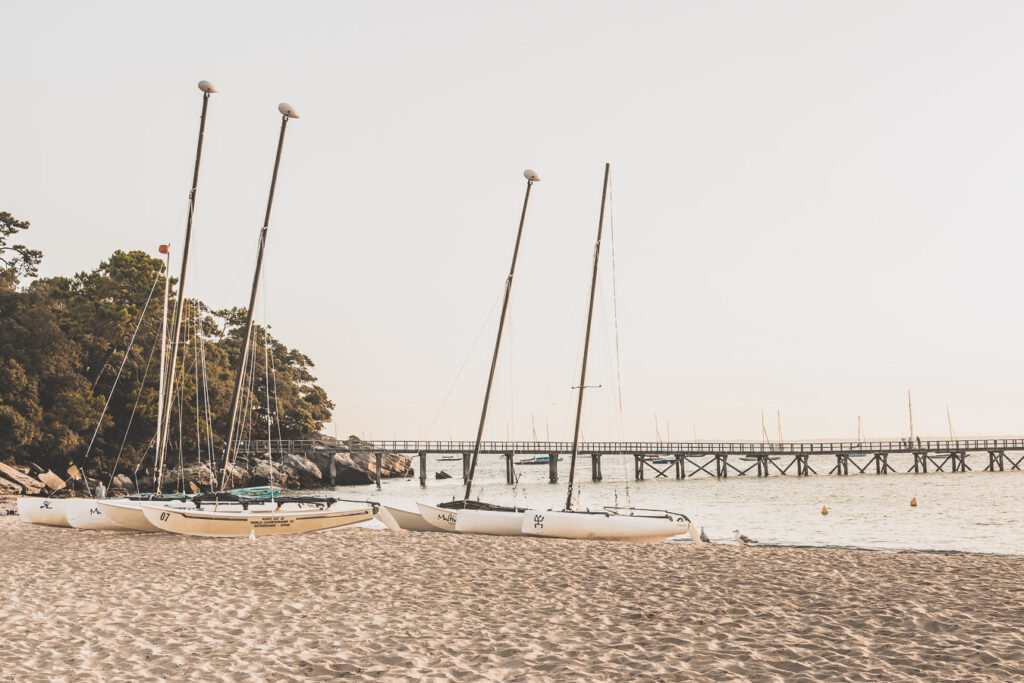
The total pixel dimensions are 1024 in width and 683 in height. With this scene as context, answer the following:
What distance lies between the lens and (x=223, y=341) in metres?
80.7

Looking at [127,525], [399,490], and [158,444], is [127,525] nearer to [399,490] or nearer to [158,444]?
[158,444]

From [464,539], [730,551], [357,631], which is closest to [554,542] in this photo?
[464,539]

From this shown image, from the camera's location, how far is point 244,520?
21.1 metres

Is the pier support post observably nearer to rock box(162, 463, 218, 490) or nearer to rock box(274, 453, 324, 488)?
rock box(274, 453, 324, 488)

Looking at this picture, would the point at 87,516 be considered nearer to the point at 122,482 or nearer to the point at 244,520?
the point at 244,520

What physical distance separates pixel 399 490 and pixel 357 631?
56.5 metres

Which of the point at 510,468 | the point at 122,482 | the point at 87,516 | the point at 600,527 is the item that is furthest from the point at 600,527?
the point at 510,468

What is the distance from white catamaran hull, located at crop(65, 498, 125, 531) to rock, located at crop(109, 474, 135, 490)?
30.6 meters

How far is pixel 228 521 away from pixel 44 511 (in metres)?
7.22

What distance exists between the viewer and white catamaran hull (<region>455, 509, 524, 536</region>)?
73.6ft

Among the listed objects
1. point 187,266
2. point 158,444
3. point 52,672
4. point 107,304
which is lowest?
point 52,672

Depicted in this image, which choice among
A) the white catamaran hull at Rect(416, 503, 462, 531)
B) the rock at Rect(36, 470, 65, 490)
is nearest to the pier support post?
the rock at Rect(36, 470, 65, 490)

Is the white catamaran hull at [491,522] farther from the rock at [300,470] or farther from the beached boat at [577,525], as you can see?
the rock at [300,470]

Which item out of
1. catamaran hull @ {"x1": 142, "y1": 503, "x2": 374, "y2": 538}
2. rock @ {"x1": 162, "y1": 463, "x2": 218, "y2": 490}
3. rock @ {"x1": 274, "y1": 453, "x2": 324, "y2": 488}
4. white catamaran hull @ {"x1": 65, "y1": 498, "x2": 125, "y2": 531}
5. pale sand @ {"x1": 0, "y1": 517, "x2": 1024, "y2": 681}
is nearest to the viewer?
pale sand @ {"x1": 0, "y1": 517, "x2": 1024, "y2": 681}
